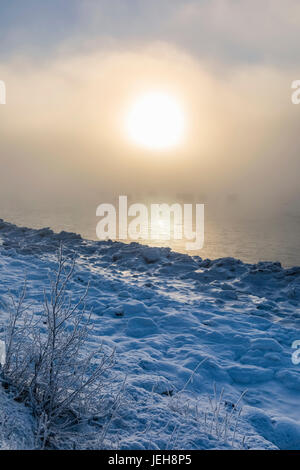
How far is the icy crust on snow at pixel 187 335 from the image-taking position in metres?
3.34

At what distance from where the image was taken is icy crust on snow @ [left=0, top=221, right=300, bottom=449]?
3.34 metres

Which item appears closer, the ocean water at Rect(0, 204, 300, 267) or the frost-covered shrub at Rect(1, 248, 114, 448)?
the frost-covered shrub at Rect(1, 248, 114, 448)

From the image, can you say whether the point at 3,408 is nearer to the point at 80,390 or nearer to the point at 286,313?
the point at 80,390

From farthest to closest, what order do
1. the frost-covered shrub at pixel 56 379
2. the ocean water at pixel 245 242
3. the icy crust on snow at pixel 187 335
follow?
1. the ocean water at pixel 245 242
2. the icy crust on snow at pixel 187 335
3. the frost-covered shrub at pixel 56 379

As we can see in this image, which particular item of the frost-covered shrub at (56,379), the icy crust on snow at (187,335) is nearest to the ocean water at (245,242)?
the icy crust on snow at (187,335)

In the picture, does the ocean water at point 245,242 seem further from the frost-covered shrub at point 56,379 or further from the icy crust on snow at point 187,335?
the frost-covered shrub at point 56,379

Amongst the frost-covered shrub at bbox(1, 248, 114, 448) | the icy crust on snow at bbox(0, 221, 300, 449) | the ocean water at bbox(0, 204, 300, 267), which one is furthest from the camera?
the ocean water at bbox(0, 204, 300, 267)

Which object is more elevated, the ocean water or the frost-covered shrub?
the ocean water

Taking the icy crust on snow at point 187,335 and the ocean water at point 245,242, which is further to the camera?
the ocean water at point 245,242

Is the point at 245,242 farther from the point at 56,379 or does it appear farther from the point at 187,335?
Answer: the point at 56,379

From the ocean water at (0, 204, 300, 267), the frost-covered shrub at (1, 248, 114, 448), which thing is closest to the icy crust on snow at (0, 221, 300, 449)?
the frost-covered shrub at (1, 248, 114, 448)

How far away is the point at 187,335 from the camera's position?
19.5 feet

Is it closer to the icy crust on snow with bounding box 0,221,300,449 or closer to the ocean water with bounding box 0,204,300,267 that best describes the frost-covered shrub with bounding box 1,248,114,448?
the icy crust on snow with bounding box 0,221,300,449

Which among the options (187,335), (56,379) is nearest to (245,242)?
(187,335)
